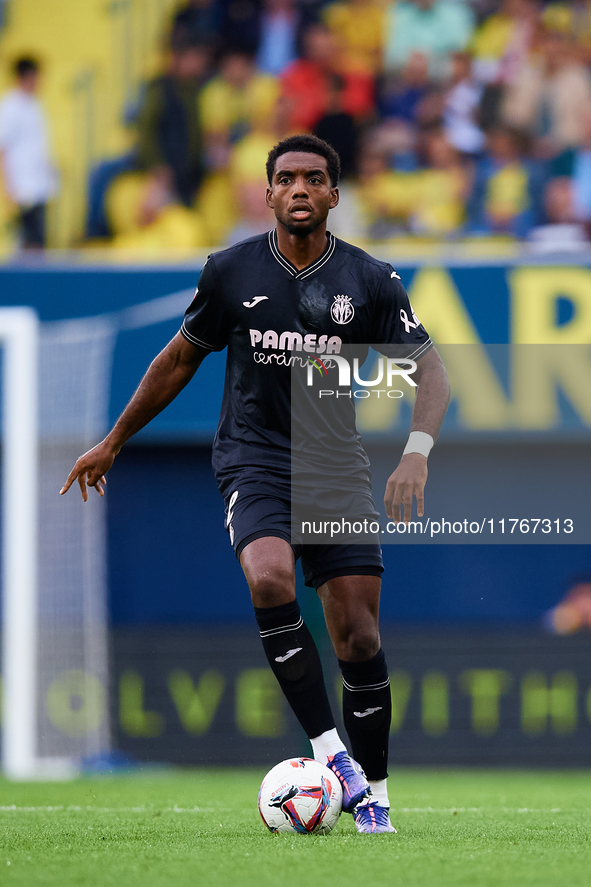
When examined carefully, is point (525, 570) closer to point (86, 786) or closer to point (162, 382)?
point (86, 786)

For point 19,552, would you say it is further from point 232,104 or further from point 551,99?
point 551,99

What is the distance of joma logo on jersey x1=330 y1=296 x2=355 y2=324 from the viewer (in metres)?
4.44

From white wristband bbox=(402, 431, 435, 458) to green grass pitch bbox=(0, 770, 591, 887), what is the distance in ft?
4.02

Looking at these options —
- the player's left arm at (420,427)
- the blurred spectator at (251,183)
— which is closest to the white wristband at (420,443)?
the player's left arm at (420,427)

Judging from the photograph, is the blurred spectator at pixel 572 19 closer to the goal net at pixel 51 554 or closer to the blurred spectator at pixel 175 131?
the blurred spectator at pixel 175 131

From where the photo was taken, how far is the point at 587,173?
10484 mm

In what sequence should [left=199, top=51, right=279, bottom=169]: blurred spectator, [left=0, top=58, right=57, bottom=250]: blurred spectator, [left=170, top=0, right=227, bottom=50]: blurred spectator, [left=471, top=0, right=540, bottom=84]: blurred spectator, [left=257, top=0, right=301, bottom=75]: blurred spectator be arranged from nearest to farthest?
[left=0, top=58, right=57, bottom=250]: blurred spectator → [left=199, top=51, right=279, bottom=169]: blurred spectator → [left=471, top=0, right=540, bottom=84]: blurred spectator → [left=257, top=0, right=301, bottom=75]: blurred spectator → [left=170, top=0, right=227, bottom=50]: blurred spectator

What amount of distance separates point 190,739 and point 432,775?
1485mm

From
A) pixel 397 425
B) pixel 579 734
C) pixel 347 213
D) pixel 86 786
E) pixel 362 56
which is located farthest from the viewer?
pixel 362 56

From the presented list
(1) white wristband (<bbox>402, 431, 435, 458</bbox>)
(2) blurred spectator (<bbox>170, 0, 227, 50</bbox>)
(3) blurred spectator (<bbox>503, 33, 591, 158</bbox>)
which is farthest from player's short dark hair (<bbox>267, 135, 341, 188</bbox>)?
(2) blurred spectator (<bbox>170, 0, 227, 50</bbox>)

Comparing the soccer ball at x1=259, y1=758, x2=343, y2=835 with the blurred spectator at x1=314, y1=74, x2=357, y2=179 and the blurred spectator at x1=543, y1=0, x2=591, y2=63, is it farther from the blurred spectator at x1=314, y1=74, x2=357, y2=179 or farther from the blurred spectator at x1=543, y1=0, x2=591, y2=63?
the blurred spectator at x1=543, y1=0, x2=591, y2=63

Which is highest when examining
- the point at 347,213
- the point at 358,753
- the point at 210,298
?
the point at 347,213

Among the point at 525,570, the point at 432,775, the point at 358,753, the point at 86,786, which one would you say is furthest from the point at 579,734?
the point at 358,753

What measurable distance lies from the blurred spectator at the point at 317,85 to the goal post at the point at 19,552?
139 inches
